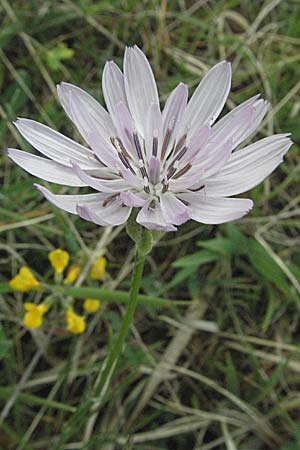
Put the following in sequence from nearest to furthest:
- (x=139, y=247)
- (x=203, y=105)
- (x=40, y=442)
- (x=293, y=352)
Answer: (x=139, y=247) < (x=203, y=105) < (x=40, y=442) < (x=293, y=352)

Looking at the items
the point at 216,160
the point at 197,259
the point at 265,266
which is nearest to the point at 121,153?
the point at 216,160

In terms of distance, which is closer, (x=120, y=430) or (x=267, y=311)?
(x=120, y=430)

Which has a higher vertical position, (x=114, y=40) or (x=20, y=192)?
(x=114, y=40)

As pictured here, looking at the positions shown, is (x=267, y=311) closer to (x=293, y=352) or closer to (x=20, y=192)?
(x=293, y=352)

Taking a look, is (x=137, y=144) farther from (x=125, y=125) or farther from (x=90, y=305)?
(x=90, y=305)

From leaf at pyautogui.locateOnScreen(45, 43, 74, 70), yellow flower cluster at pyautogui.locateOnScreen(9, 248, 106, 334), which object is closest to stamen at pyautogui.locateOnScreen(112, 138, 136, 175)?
yellow flower cluster at pyautogui.locateOnScreen(9, 248, 106, 334)

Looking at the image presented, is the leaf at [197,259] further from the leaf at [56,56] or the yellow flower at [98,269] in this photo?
the leaf at [56,56]

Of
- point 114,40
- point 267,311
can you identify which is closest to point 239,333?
point 267,311
